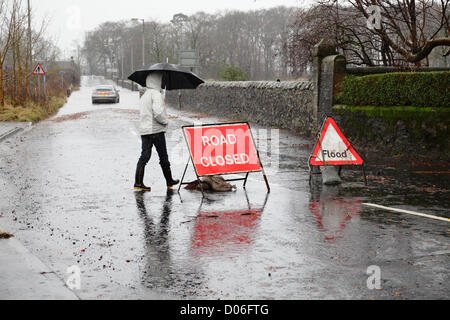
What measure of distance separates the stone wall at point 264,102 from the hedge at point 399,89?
9.61 ft

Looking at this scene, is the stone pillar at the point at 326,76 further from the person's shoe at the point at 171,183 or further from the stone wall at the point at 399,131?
the person's shoe at the point at 171,183

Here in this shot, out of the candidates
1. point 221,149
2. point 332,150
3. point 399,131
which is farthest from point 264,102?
point 221,149

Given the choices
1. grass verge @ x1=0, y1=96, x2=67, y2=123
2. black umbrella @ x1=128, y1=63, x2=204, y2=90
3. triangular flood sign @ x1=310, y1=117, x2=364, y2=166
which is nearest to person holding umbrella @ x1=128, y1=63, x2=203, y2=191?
black umbrella @ x1=128, y1=63, x2=204, y2=90

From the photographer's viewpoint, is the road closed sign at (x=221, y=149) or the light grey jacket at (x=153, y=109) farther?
the light grey jacket at (x=153, y=109)

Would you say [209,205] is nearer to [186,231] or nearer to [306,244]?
[186,231]

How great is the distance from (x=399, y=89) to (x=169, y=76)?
6.70 meters

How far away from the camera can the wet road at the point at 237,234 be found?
5.57 metres

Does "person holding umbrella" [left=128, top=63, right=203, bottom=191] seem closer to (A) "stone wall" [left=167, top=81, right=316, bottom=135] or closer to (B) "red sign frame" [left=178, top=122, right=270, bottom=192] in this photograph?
(B) "red sign frame" [left=178, top=122, right=270, bottom=192]

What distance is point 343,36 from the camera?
22.6 metres

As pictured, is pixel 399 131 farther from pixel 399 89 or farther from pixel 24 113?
pixel 24 113

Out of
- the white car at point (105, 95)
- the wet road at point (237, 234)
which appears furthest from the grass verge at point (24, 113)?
the wet road at point (237, 234)

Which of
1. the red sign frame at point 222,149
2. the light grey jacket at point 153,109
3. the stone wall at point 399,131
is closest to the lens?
the red sign frame at point 222,149
